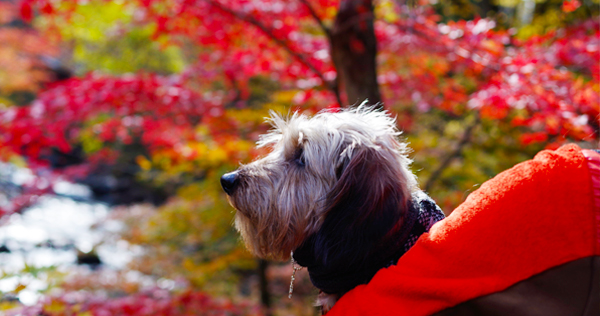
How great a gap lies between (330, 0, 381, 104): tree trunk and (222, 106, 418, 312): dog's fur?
43.9 inches

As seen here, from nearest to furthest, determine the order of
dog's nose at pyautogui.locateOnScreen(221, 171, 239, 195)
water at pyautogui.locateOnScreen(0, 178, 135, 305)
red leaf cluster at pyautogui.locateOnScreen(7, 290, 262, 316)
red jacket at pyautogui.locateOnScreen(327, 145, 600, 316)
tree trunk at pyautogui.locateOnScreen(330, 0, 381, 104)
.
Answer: red jacket at pyautogui.locateOnScreen(327, 145, 600, 316), dog's nose at pyautogui.locateOnScreen(221, 171, 239, 195), tree trunk at pyautogui.locateOnScreen(330, 0, 381, 104), red leaf cluster at pyautogui.locateOnScreen(7, 290, 262, 316), water at pyautogui.locateOnScreen(0, 178, 135, 305)

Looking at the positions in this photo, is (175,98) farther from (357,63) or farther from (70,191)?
(70,191)

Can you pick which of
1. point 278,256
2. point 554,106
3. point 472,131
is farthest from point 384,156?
point 472,131

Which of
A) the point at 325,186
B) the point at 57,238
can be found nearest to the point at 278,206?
the point at 325,186

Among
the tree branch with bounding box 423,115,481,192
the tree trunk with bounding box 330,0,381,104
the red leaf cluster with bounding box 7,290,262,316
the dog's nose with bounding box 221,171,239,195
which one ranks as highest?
the tree trunk with bounding box 330,0,381,104

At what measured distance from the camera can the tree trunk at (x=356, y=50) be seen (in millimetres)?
3057

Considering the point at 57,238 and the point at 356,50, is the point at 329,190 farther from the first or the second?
the point at 57,238

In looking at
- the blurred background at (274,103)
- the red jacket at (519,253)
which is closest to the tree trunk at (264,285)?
the blurred background at (274,103)

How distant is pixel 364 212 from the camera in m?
1.59

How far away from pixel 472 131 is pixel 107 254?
8307 millimetres

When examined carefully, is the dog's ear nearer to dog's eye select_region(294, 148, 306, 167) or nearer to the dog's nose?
dog's eye select_region(294, 148, 306, 167)

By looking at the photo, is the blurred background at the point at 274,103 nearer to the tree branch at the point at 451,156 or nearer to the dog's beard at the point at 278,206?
the tree branch at the point at 451,156

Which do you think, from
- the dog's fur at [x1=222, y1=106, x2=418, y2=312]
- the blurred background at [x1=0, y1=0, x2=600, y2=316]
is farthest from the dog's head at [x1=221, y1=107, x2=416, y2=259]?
the blurred background at [x1=0, y1=0, x2=600, y2=316]

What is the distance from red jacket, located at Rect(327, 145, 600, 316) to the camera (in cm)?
104
